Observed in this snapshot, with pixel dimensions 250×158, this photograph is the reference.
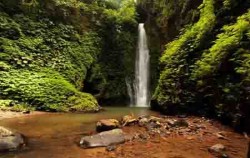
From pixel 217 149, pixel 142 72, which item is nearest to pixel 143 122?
pixel 217 149

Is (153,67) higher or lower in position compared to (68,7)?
lower

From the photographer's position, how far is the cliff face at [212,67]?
7.73 meters

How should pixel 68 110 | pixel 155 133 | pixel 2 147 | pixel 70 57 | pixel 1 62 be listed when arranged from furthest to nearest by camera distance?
1. pixel 70 57
2. pixel 1 62
3. pixel 68 110
4. pixel 155 133
5. pixel 2 147

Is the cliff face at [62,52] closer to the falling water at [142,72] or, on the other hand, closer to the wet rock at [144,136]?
the falling water at [142,72]

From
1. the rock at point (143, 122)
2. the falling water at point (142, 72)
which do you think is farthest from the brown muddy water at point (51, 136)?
the falling water at point (142, 72)

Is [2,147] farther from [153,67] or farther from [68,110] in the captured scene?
[153,67]

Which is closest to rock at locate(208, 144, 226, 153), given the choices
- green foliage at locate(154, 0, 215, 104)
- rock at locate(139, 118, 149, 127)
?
rock at locate(139, 118, 149, 127)

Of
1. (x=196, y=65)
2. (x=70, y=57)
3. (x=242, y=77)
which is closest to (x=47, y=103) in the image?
(x=70, y=57)

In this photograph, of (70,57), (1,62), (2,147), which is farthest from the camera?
(70,57)

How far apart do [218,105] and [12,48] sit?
981 cm

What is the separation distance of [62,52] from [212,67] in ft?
30.1

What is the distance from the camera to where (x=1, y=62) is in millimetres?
13641

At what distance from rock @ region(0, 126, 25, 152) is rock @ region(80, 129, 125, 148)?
A: 1197mm

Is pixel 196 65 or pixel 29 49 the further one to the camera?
pixel 29 49
